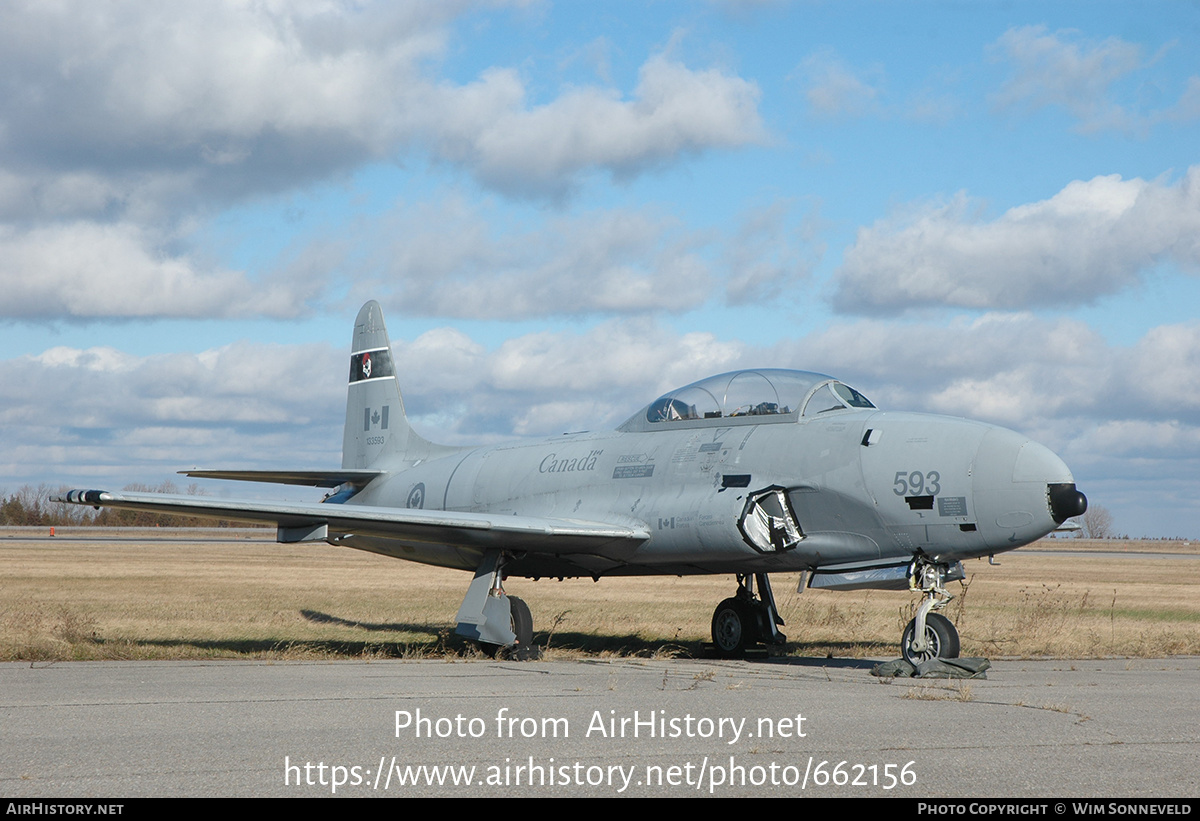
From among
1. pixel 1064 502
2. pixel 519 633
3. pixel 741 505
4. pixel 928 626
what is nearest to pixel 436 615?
pixel 519 633

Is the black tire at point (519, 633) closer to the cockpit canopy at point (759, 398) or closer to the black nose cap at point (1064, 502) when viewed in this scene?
the cockpit canopy at point (759, 398)

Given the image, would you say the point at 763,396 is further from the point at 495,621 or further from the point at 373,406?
the point at 373,406

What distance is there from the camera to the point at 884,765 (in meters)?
6.32

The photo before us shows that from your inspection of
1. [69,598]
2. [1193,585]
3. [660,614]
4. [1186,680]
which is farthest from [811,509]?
[1193,585]

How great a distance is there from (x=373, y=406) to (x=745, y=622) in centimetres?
949

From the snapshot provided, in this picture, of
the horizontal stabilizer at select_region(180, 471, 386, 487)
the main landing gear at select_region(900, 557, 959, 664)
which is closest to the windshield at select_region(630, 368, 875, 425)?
the main landing gear at select_region(900, 557, 959, 664)

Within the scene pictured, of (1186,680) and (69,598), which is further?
(69,598)

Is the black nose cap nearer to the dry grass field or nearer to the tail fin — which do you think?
the dry grass field

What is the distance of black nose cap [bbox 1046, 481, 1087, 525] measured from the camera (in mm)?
11258

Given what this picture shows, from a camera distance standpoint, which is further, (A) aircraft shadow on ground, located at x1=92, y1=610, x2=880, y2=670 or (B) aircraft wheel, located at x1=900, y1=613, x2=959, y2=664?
(A) aircraft shadow on ground, located at x1=92, y1=610, x2=880, y2=670

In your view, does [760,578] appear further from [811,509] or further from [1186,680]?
[1186,680]

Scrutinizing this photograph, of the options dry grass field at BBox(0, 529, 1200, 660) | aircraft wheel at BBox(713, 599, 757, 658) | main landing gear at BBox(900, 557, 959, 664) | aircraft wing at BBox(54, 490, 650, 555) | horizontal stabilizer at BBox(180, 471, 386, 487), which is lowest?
dry grass field at BBox(0, 529, 1200, 660)

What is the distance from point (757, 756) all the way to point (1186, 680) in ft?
25.0

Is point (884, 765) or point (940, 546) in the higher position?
point (940, 546)
